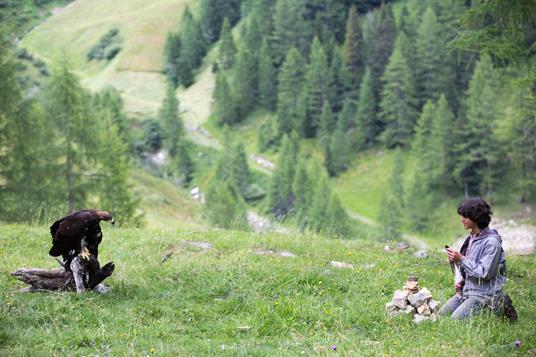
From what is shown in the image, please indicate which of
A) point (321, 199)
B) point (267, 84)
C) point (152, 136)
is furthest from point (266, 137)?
point (321, 199)

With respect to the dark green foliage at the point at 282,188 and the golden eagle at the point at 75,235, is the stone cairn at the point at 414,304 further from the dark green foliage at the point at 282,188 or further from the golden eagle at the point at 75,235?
the dark green foliage at the point at 282,188

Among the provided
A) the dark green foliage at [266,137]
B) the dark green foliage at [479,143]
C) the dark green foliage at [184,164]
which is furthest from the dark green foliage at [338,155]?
the dark green foliage at [184,164]

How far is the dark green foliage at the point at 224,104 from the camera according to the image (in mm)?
105625

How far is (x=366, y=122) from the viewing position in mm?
88688

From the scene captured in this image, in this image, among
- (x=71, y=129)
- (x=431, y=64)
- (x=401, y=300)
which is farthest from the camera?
(x=431, y=64)

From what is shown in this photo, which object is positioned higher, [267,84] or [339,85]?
[339,85]

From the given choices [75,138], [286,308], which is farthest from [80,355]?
[75,138]

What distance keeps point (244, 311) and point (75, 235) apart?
10.5ft

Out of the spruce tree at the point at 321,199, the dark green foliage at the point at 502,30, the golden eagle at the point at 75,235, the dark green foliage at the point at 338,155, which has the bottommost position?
the dark green foliage at the point at 338,155

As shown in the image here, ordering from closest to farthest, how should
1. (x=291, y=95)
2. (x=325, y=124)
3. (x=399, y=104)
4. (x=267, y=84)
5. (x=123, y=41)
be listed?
(x=399, y=104) → (x=325, y=124) → (x=291, y=95) → (x=267, y=84) → (x=123, y=41)

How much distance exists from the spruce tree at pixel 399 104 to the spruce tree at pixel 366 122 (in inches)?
114

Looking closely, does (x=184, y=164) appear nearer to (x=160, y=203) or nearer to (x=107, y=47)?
(x=160, y=203)

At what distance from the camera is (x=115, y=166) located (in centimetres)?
4003

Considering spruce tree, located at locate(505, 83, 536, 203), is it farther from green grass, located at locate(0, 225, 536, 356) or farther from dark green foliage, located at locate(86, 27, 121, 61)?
dark green foliage, located at locate(86, 27, 121, 61)
